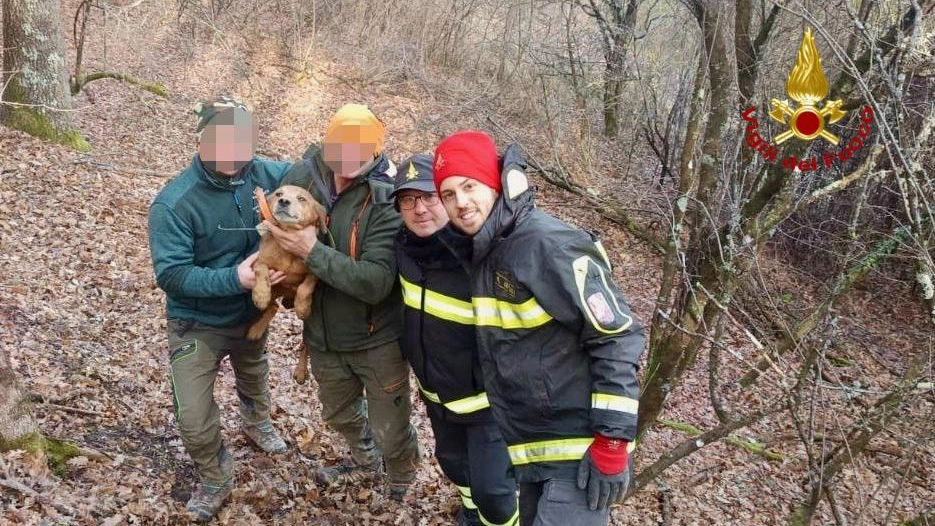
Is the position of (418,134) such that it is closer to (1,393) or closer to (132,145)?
(132,145)

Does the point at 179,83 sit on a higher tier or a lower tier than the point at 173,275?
higher

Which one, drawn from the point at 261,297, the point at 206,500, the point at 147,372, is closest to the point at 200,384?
the point at 261,297

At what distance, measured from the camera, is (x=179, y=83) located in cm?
1252

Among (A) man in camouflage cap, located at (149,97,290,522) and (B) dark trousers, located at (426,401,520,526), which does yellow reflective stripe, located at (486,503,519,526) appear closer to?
(B) dark trousers, located at (426,401,520,526)

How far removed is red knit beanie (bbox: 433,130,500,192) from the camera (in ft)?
8.27

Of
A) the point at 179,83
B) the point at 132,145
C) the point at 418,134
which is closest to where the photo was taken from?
the point at 132,145

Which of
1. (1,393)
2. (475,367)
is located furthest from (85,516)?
(475,367)

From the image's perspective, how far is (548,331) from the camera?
2.52 metres

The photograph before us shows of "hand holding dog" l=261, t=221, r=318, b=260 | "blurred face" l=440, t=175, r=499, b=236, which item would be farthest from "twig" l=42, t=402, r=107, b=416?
"blurred face" l=440, t=175, r=499, b=236

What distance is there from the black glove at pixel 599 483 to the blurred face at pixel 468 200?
1.04m

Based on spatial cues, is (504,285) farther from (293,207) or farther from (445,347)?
(293,207)

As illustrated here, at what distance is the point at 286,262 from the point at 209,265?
45cm

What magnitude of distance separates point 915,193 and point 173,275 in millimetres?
3614

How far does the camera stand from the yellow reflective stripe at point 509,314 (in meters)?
2.49
